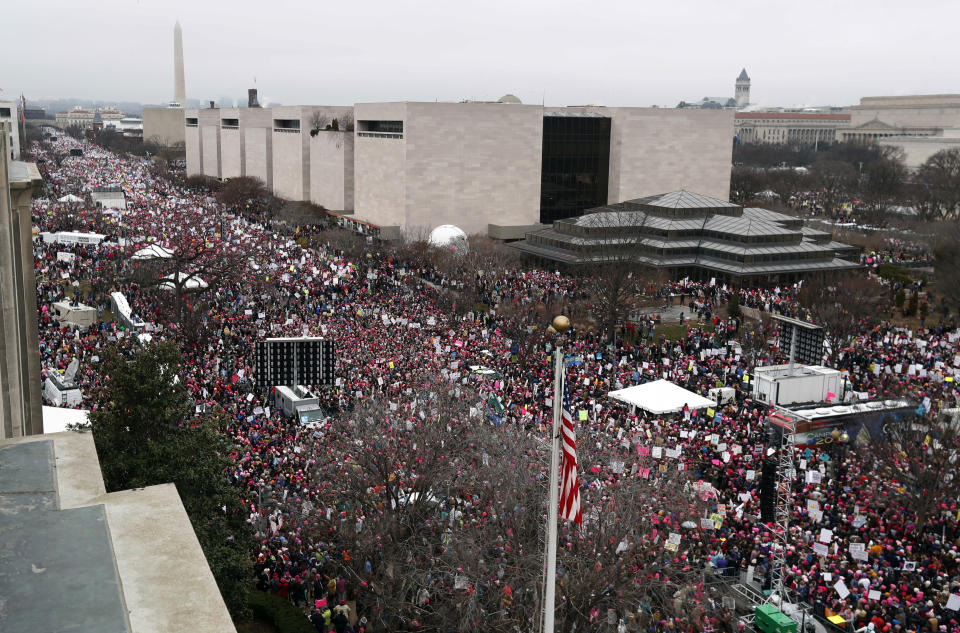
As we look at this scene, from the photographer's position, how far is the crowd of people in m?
18.0

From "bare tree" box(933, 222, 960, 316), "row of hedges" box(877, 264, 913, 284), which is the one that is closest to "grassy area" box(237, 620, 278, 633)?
"bare tree" box(933, 222, 960, 316)

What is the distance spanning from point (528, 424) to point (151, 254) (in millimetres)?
32796

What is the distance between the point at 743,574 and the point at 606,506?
173 inches

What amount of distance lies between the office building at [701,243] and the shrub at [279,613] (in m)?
37.5

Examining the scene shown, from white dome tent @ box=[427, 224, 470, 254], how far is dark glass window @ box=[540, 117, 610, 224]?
1284 centimetres

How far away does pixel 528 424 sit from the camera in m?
27.9

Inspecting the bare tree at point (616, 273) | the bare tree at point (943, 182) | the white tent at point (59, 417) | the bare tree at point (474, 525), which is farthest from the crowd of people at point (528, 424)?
the bare tree at point (943, 182)

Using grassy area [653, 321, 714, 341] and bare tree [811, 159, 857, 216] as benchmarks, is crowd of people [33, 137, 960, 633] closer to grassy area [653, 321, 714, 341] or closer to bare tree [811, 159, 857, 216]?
grassy area [653, 321, 714, 341]

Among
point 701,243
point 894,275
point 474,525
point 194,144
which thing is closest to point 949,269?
point 894,275

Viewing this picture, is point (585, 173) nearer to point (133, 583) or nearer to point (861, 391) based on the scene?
point (861, 391)

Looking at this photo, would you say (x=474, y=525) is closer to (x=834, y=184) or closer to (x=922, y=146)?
(x=834, y=184)

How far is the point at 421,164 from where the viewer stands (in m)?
72.4

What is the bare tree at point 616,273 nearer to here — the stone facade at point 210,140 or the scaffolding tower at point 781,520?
the scaffolding tower at point 781,520

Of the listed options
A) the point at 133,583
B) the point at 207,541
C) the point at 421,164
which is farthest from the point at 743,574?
the point at 421,164
